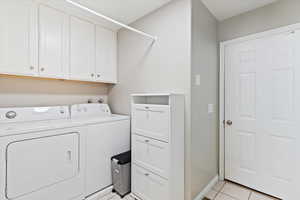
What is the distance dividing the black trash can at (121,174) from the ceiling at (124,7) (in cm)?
203

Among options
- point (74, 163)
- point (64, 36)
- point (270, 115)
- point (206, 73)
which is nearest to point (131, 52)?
point (64, 36)

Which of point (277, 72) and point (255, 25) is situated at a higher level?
point (255, 25)

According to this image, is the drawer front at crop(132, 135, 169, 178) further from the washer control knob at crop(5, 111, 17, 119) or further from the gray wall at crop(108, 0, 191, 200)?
the washer control knob at crop(5, 111, 17, 119)

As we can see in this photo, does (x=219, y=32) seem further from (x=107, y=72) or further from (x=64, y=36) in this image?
(x=64, y=36)

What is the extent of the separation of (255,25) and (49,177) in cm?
307

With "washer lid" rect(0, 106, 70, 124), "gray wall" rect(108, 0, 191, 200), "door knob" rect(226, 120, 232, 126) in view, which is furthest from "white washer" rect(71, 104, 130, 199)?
"door knob" rect(226, 120, 232, 126)

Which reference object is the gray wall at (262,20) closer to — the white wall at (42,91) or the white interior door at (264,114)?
the white interior door at (264,114)

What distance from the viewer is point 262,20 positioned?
1917mm

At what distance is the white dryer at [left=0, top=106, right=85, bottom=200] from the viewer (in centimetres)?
130

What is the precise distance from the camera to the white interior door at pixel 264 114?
173 cm

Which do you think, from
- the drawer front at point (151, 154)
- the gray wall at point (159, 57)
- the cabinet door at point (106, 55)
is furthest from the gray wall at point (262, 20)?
the drawer front at point (151, 154)

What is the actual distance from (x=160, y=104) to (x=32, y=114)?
1620 mm

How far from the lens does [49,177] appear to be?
151cm

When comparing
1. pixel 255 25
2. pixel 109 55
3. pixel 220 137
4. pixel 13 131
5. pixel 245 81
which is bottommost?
pixel 220 137
